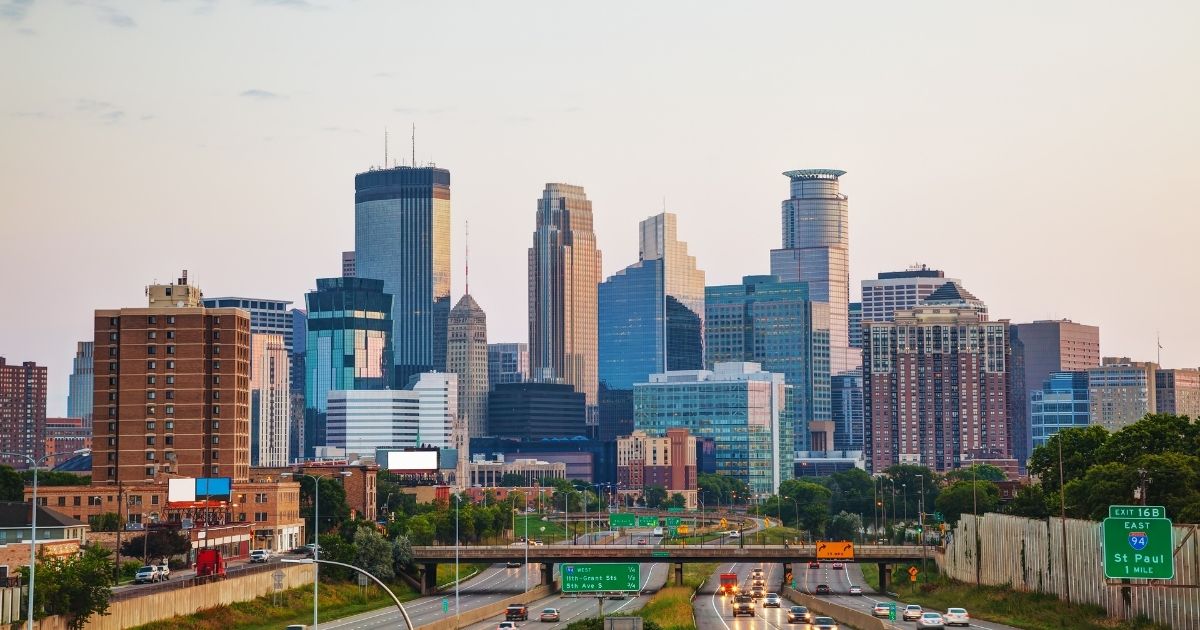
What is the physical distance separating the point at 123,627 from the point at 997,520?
74342mm

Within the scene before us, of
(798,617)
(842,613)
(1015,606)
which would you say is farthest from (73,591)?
(1015,606)

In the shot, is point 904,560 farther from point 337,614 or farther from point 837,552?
point 337,614

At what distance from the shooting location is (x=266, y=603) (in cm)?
15450

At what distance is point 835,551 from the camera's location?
192000 millimetres

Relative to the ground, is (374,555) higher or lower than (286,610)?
higher

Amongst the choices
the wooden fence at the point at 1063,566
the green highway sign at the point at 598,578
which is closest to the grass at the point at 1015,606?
the wooden fence at the point at 1063,566

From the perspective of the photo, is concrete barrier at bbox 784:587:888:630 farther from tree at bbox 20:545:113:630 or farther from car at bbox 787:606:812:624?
tree at bbox 20:545:113:630

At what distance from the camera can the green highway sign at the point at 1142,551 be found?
95.9m

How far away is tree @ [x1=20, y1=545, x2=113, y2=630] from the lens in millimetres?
115062

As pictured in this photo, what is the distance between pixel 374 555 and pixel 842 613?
208 feet

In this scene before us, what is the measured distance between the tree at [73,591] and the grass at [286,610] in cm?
977

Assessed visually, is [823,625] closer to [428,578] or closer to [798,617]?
[798,617]

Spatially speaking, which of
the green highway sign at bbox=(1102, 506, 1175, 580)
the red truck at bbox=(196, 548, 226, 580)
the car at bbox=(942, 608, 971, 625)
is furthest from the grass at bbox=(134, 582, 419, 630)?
the green highway sign at bbox=(1102, 506, 1175, 580)

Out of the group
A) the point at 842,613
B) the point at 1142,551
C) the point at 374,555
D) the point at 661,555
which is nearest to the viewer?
the point at 1142,551
